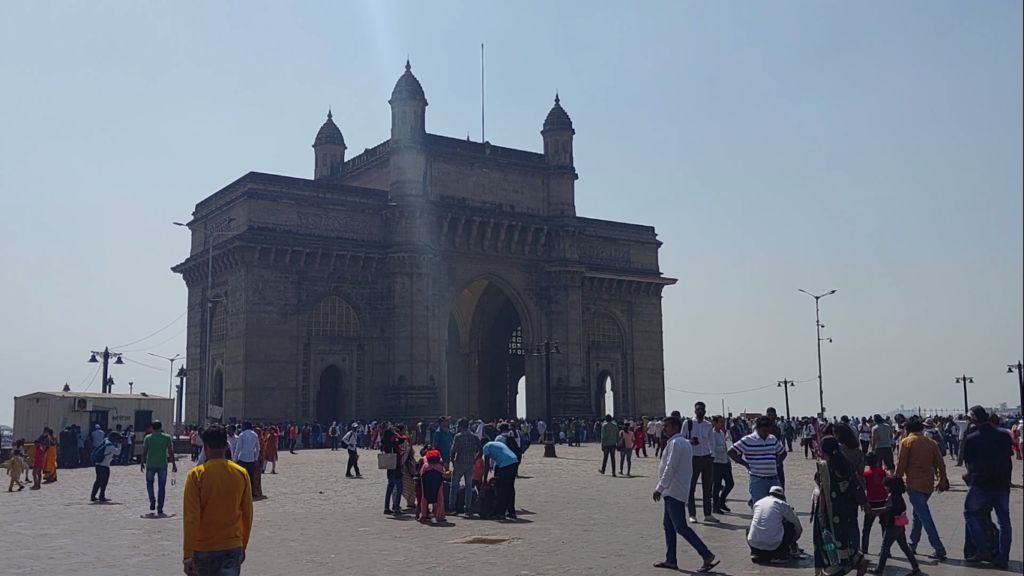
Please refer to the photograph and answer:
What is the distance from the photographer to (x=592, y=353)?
51469mm

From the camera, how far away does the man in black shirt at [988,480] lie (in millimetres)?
9930

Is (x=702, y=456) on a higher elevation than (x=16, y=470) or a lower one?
higher

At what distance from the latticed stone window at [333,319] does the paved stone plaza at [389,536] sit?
799 inches

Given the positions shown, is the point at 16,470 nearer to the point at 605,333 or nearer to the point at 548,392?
the point at 548,392

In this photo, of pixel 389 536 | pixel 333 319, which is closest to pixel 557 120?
pixel 333 319

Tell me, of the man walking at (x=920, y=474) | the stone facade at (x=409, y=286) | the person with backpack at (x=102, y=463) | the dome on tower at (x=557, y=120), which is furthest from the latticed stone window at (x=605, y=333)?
the man walking at (x=920, y=474)

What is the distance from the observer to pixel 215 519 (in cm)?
683

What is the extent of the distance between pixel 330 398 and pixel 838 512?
36.6m

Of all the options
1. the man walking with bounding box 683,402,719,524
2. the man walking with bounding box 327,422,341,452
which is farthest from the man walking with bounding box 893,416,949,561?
the man walking with bounding box 327,422,341,452

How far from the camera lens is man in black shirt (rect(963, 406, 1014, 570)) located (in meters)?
9.93

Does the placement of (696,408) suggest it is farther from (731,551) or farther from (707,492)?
(731,551)

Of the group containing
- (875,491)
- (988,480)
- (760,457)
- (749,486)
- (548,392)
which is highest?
(548,392)

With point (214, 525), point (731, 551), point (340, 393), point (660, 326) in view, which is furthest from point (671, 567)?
point (660, 326)

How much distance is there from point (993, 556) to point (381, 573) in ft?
21.1
